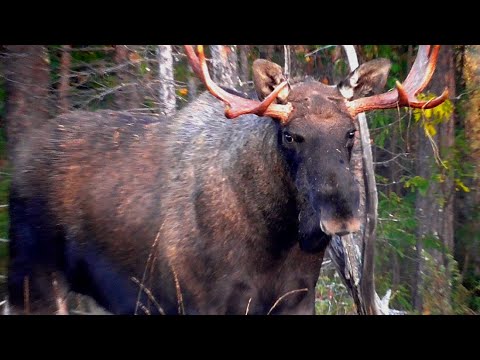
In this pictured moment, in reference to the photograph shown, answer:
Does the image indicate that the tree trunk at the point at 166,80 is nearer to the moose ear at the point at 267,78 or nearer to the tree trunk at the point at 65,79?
the tree trunk at the point at 65,79

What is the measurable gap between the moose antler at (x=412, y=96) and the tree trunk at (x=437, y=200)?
335 cm

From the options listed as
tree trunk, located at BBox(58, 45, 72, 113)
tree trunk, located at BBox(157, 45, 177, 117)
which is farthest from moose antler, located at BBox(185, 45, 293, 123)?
tree trunk, located at BBox(58, 45, 72, 113)

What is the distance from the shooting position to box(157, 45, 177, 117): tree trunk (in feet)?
28.0

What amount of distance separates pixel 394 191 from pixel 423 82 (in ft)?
16.3

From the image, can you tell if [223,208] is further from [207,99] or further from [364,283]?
[364,283]

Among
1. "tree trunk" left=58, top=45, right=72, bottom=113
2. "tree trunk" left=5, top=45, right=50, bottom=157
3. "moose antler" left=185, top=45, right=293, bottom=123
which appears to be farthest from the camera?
"tree trunk" left=58, top=45, right=72, bottom=113

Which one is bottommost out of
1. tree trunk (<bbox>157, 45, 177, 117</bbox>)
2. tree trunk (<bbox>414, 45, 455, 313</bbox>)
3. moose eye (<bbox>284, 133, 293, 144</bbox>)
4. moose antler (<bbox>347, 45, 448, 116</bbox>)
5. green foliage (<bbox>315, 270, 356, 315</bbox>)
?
green foliage (<bbox>315, 270, 356, 315</bbox>)

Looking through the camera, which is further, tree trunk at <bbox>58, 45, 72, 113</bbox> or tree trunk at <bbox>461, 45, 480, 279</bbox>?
tree trunk at <bbox>461, 45, 480, 279</bbox>

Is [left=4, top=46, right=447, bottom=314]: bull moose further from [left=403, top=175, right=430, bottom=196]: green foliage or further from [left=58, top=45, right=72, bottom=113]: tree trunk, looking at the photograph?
[left=403, top=175, right=430, bottom=196]: green foliage

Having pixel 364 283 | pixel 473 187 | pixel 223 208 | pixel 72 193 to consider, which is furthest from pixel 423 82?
pixel 473 187

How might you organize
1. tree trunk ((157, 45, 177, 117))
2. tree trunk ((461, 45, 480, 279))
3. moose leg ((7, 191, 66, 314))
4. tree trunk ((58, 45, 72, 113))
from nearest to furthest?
moose leg ((7, 191, 66, 314)) < tree trunk ((157, 45, 177, 117)) < tree trunk ((58, 45, 72, 113)) < tree trunk ((461, 45, 480, 279))

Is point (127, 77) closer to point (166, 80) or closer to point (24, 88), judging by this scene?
point (166, 80)

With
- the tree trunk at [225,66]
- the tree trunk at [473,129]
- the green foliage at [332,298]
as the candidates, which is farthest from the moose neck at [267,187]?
the tree trunk at [473,129]

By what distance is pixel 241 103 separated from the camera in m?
5.38
